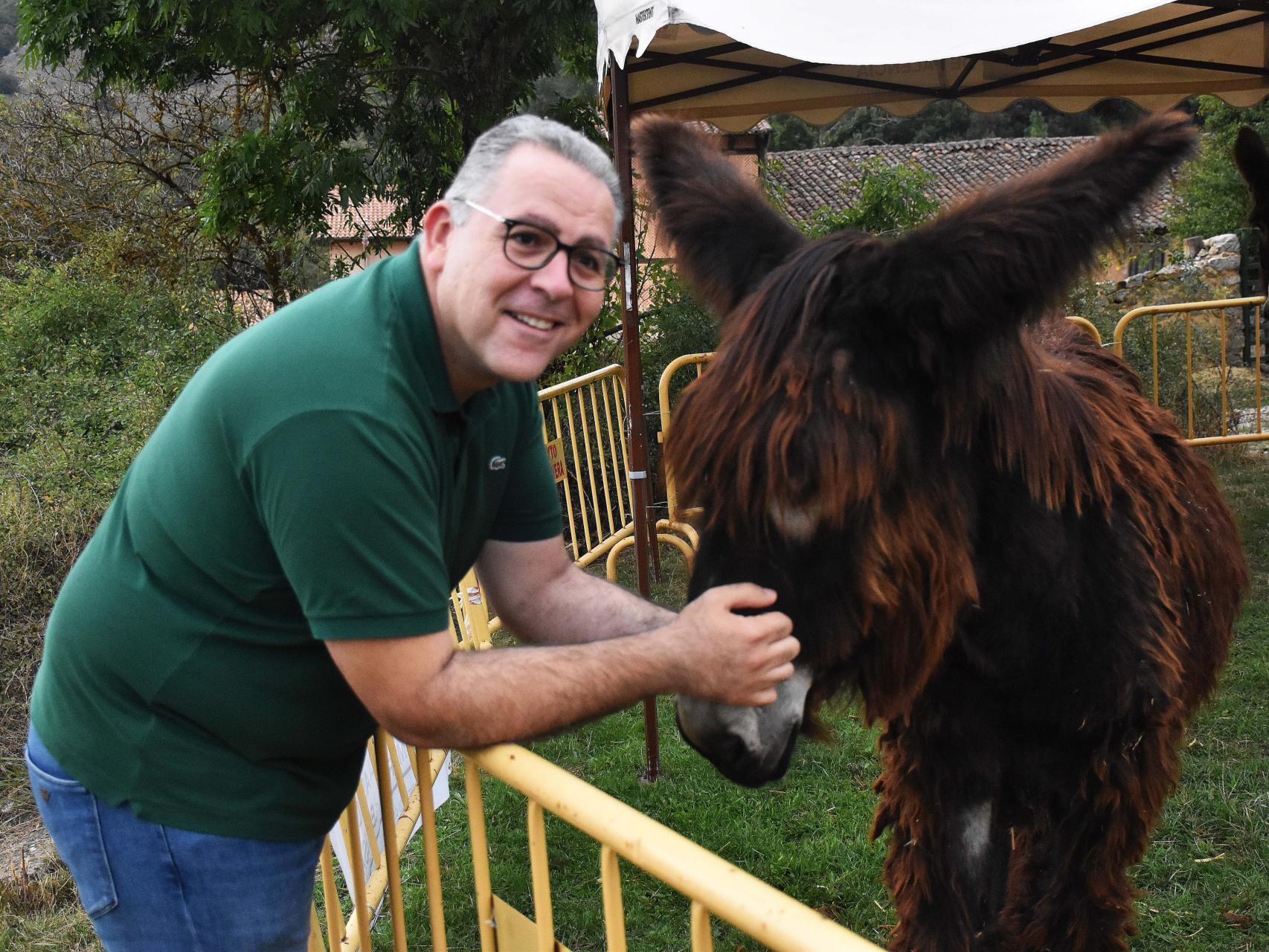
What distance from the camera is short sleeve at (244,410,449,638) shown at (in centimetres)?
141

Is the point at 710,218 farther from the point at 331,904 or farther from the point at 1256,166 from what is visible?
the point at 1256,166

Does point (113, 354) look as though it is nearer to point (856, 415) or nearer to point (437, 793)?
point (437, 793)

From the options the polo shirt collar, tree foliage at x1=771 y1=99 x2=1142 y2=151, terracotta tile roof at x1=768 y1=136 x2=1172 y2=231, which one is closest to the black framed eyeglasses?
the polo shirt collar

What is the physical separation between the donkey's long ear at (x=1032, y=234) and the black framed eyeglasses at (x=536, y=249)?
21.1 inches

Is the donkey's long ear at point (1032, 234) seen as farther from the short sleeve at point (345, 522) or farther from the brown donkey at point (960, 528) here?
the short sleeve at point (345, 522)

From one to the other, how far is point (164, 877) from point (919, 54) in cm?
393

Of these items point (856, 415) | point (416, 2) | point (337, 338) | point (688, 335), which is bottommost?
point (688, 335)

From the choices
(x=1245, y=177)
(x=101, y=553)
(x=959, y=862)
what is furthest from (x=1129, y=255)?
(x=1245, y=177)

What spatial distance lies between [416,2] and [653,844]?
7929mm

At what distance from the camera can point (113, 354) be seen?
393 inches

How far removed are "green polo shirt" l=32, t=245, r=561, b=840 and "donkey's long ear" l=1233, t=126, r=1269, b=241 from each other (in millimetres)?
6206

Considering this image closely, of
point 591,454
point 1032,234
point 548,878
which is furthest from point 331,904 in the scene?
point 591,454

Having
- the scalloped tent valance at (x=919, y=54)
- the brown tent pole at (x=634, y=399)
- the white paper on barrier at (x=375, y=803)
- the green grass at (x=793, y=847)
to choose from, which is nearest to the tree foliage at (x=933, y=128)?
the scalloped tent valance at (x=919, y=54)

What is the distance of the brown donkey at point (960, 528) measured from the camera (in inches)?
64.1
